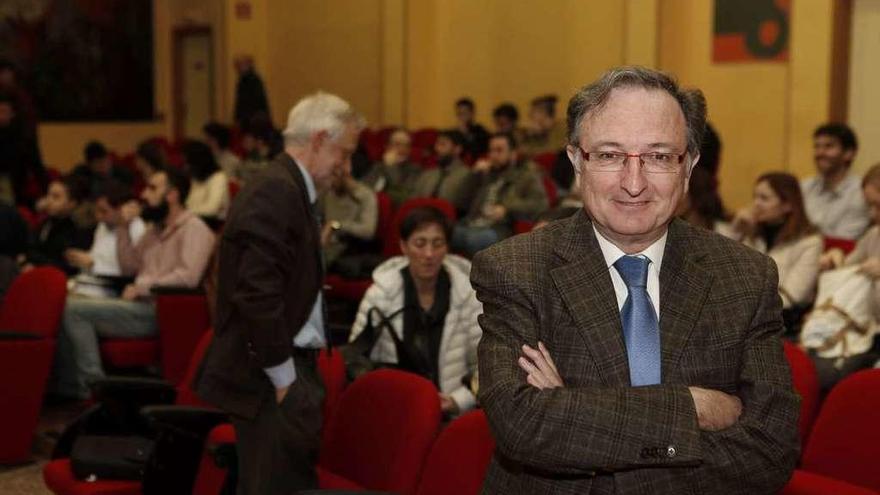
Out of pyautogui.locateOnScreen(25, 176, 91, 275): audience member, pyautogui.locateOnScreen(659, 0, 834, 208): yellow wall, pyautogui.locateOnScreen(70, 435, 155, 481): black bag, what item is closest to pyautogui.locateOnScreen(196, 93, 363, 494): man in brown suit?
pyautogui.locateOnScreen(70, 435, 155, 481): black bag

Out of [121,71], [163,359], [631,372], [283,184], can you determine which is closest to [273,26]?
[121,71]

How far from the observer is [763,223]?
5.86 meters

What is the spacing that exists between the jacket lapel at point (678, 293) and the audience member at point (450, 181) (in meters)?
7.50

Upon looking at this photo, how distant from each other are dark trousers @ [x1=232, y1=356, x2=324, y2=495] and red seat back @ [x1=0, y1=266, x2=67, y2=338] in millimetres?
2301

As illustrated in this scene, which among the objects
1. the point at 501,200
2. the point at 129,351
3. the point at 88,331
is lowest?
the point at 129,351

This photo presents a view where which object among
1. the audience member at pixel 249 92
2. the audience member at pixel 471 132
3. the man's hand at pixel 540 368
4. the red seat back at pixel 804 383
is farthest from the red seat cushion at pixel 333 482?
the audience member at pixel 249 92

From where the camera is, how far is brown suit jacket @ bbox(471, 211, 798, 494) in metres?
1.91

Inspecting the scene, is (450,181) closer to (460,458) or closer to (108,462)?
(108,462)

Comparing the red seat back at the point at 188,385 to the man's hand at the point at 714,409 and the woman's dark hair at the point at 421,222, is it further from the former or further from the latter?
the man's hand at the point at 714,409

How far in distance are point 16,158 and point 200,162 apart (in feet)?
5.29

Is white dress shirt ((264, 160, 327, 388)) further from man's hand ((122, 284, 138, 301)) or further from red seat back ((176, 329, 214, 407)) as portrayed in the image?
man's hand ((122, 284, 138, 301))

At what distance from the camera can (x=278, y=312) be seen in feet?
11.2

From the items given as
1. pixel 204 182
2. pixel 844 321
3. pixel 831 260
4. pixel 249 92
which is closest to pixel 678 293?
pixel 844 321

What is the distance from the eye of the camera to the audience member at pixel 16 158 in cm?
1006
